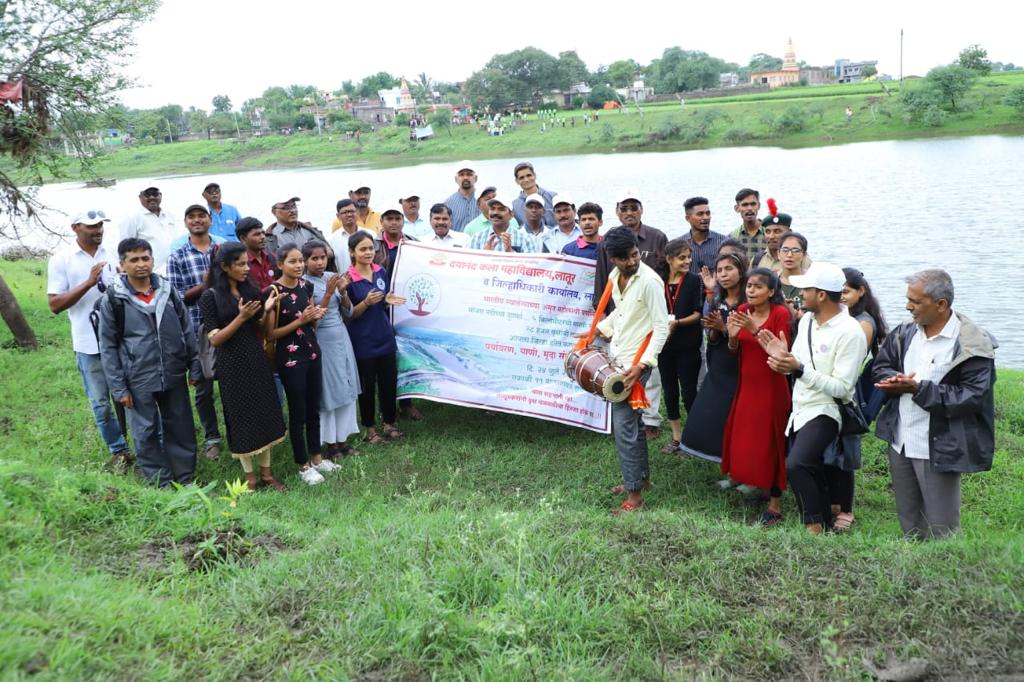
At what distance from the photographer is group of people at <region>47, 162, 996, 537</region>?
185 inches

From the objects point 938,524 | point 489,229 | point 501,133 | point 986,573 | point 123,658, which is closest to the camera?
point 123,658

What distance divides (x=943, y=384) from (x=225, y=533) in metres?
4.04

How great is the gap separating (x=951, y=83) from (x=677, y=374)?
5217 cm

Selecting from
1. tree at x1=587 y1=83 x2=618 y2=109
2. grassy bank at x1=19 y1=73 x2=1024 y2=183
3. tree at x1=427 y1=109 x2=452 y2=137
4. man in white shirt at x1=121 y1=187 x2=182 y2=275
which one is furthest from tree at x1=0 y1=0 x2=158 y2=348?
tree at x1=587 y1=83 x2=618 y2=109

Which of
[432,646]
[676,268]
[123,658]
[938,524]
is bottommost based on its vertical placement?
[938,524]

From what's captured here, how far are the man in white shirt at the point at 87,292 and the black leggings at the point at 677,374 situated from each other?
4674mm

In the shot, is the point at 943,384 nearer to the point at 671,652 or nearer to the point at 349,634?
the point at 671,652

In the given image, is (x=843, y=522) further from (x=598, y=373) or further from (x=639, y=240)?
(x=639, y=240)

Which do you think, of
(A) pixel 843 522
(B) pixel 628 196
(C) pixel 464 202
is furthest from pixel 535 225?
(A) pixel 843 522

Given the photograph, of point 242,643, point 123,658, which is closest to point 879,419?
point 242,643

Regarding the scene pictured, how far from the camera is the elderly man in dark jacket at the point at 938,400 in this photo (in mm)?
4391

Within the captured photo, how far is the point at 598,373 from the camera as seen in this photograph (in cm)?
552

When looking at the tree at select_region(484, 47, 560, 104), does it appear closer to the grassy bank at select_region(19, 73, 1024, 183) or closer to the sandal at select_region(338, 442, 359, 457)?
the grassy bank at select_region(19, 73, 1024, 183)

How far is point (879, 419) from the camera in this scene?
4.88m
